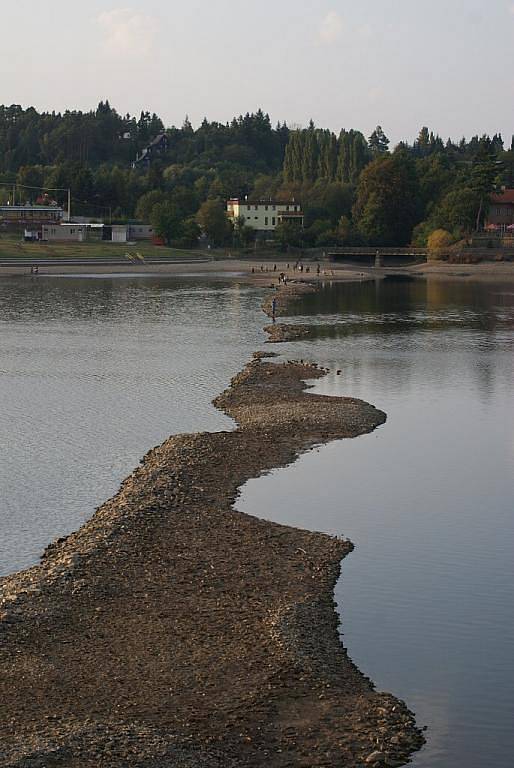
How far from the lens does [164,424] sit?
4097 cm

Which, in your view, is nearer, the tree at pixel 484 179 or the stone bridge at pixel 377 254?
the tree at pixel 484 179

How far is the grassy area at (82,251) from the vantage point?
Result: 159m

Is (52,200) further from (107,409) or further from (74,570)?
(74,570)

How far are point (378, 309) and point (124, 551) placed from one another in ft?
240

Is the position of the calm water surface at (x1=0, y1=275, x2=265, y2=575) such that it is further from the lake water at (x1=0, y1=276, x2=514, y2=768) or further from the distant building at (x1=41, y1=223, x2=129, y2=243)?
the distant building at (x1=41, y1=223, x2=129, y2=243)

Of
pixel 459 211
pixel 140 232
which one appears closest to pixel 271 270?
pixel 459 211

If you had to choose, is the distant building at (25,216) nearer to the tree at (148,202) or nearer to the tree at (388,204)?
the tree at (148,202)

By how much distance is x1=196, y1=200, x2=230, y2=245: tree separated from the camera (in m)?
176

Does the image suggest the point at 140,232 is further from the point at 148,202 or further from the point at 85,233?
the point at 85,233

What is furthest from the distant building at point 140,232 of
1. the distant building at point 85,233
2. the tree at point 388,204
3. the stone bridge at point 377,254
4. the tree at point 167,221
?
the tree at point 388,204

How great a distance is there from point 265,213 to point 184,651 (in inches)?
6898

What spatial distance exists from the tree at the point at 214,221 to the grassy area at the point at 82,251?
20.1 ft

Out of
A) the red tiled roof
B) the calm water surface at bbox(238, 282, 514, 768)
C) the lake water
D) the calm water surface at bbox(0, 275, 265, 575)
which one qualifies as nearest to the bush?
the red tiled roof

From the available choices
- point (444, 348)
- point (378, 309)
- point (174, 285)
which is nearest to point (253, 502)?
point (444, 348)
